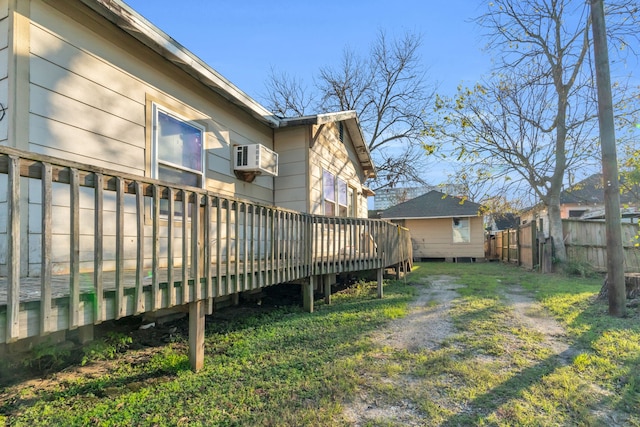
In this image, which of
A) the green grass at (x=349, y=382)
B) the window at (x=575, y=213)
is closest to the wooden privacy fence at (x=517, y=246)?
the green grass at (x=349, y=382)

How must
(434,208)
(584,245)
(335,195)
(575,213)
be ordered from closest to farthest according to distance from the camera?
(335,195) < (584,245) < (434,208) < (575,213)

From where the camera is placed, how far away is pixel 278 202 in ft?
24.0

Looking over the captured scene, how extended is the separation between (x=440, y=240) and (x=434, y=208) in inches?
70.5

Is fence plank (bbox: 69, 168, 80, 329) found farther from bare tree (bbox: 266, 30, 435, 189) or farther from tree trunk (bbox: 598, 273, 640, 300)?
bare tree (bbox: 266, 30, 435, 189)

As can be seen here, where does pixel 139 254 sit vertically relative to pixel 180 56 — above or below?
below

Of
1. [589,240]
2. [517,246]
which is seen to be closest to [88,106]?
[589,240]

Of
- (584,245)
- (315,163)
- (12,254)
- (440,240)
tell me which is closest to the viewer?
(12,254)

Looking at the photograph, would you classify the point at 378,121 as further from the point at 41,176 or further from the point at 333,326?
the point at 41,176

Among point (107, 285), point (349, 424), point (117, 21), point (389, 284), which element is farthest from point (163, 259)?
point (389, 284)

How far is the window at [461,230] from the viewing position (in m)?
18.2

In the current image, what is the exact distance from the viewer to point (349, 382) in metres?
3.03

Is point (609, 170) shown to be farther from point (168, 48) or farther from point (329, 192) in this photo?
point (168, 48)

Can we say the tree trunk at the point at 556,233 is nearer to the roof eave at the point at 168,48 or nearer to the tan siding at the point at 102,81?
the roof eave at the point at 168,48

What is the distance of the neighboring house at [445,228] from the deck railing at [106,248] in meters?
14.5
